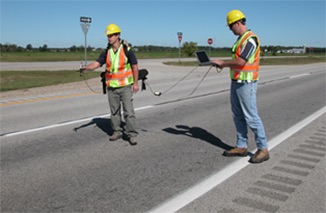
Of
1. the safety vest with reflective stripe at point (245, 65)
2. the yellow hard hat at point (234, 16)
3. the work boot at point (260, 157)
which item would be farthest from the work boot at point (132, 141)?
the yellow hard hat at point (234, 16)

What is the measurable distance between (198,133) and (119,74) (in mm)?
1951

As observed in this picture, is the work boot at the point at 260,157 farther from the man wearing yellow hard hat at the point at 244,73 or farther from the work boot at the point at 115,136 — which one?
the work boot at the point at 115,136

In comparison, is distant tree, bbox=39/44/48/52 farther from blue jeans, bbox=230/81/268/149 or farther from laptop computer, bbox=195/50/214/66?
blue jeans, bbox=230/81/268/149

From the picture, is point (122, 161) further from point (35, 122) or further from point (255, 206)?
point (35, 122)

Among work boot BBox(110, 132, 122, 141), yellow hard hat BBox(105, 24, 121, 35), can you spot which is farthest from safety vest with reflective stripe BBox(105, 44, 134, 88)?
work boot BBox(110, 132, 122, 141)

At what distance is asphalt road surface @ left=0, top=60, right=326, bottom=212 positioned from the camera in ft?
11.9

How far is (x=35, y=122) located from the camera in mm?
7570

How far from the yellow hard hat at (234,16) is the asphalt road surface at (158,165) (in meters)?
1.96

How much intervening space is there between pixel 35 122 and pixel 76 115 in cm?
107

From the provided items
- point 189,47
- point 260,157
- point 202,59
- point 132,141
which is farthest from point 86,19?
point 189,47

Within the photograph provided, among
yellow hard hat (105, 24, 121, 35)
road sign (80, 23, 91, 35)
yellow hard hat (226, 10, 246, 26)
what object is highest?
road sign (80, 23, 91, 35)

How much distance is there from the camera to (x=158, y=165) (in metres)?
4.76

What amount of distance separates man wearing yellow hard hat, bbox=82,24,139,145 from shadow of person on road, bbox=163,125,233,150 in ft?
3.71

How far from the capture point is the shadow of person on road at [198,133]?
5.87 meters
